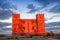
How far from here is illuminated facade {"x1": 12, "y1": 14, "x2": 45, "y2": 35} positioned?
16359 millimetres

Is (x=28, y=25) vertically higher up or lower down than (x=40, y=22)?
lower down

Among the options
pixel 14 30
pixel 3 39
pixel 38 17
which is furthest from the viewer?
pixel 38 17

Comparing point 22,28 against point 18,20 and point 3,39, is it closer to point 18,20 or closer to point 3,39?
point 18,20

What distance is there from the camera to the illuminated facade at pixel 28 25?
16.4 metres

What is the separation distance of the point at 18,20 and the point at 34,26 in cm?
216

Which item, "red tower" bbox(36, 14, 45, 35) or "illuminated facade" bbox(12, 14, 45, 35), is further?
"red tower" bbox(36, 14, 45, 35)

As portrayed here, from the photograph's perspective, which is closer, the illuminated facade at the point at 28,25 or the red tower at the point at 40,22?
the illuminated facade at the point at 28,25

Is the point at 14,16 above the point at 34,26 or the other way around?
above

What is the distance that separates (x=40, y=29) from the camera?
16500mm

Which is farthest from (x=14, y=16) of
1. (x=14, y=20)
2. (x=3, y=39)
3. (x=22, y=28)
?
(x=3, y=39)

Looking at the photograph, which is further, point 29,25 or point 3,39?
point 29,25

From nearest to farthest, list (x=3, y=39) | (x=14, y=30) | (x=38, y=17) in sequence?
(x=3, y=39)
(x=14, y=30)
(x=38, y=17)

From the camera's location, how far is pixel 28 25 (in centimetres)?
1784

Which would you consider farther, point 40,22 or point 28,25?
point 28,25
